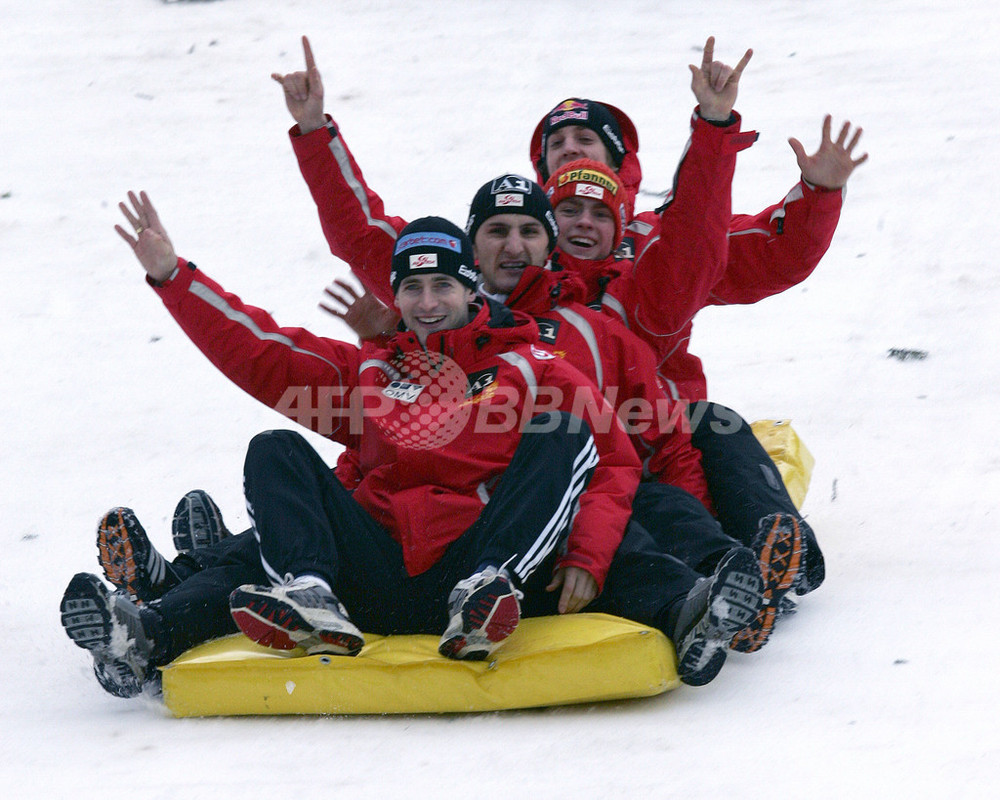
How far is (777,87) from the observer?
25.5 feet

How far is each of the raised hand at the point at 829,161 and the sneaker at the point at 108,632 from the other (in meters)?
2.15

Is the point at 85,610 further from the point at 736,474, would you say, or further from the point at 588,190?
the point at 588,190

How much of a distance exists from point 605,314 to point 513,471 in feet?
2.77

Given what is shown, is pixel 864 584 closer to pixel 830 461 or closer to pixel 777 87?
pixel 830 461

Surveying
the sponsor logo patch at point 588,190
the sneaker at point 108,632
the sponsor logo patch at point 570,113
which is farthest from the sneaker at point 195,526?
the sponsor logo patch at point 570,113

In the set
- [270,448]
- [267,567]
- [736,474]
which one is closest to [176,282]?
[270,448]

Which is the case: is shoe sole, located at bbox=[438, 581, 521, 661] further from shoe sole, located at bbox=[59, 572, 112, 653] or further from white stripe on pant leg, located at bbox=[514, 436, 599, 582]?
shoe sole, located at bbox=[59, 572, 112, 653]

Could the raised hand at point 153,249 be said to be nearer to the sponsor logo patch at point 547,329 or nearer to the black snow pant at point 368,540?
the black snow pant at point 368,540

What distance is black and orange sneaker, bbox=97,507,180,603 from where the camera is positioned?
3271 millimetres

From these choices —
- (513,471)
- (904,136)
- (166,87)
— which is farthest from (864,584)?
(166,87)

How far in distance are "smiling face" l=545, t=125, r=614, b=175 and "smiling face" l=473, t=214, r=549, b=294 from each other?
717 mm

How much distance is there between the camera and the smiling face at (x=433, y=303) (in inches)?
130

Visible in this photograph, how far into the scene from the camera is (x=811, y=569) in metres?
3.43

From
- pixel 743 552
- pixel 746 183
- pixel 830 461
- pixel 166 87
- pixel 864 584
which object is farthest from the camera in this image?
pixel 166 87
